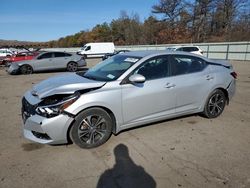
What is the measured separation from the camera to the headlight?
3.94m

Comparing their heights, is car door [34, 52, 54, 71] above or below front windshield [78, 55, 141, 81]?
below

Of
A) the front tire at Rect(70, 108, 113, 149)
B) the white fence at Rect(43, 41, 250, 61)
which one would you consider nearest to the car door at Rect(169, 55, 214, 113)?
the front tire at Rect(70, 108, 113, 149)

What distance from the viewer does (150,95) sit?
4.67 meters

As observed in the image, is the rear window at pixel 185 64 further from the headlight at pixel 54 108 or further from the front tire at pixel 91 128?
the headlight at pixel 54 108

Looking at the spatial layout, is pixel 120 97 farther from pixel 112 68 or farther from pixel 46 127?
pixel 46 127

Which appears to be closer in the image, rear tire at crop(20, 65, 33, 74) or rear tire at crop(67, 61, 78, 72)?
rear tire at crop(20, 65, 33, 74)

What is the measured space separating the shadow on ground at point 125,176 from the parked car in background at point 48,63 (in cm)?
1380

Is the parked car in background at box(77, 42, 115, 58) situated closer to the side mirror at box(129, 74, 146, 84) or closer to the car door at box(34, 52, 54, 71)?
the car door at box(34, 52, 54, 71)

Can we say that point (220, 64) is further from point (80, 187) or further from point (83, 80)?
point (80, 187)

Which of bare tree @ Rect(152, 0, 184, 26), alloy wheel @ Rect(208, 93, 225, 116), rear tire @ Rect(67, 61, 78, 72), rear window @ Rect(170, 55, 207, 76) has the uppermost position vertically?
bare tree @ Rect(152, 0, 184, 26)

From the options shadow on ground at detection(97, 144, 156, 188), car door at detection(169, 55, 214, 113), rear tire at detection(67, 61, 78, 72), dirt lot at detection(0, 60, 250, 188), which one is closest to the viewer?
shadow on ground at detection(97, 144, 156, 188)

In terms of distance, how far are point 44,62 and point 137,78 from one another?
1334 cm

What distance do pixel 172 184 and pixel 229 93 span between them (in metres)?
3.51

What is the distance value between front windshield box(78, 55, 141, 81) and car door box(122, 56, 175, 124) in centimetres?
25
